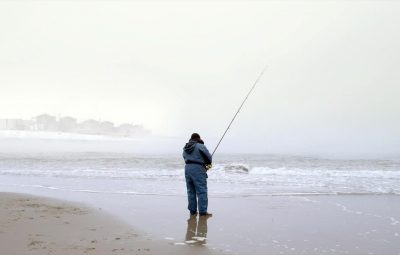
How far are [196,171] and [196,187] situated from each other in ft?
0.98

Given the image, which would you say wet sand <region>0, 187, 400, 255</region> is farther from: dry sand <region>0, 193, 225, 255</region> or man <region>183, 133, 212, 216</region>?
man <region>183, 133, 212, 216</region>

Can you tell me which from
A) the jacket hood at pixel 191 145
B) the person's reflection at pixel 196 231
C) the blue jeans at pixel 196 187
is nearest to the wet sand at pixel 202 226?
the person's reflection at pixel 196 231

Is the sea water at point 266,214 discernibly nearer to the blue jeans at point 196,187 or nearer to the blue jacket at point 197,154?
the blue jeans at point 196,187

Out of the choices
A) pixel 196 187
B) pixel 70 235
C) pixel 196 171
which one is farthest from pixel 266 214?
pixel 70 235

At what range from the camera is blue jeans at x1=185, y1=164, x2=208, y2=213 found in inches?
284

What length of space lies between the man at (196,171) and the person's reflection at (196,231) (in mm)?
392

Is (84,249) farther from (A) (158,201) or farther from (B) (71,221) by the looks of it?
(A) (158,201)

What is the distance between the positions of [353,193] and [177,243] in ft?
23.0

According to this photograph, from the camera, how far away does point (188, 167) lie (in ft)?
24.5

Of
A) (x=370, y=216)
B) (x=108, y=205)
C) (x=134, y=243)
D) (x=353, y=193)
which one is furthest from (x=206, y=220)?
(x=353, y=193)

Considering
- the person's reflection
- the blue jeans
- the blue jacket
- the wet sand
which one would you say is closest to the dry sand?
the wet sand

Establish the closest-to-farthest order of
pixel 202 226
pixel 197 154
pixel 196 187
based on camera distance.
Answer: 1. pixel 202 226
2. pixel 196 187
3. pixel 197 154

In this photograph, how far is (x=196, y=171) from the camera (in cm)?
738

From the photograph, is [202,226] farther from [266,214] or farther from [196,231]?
[266,214]
